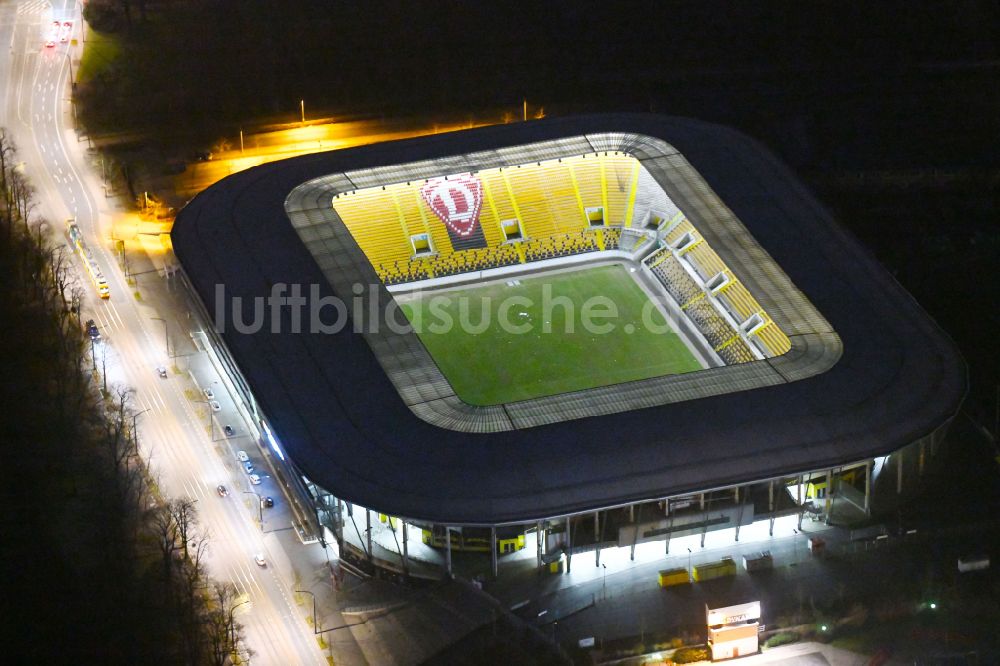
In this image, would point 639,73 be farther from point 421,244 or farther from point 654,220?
point 421,244

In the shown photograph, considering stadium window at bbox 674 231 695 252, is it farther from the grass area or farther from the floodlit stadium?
the grass area

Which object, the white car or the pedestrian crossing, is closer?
the white car

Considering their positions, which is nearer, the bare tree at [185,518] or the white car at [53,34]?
the bare tree at [185,518]

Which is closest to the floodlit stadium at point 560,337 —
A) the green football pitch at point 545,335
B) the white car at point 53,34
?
the green football pitch at point 545,335

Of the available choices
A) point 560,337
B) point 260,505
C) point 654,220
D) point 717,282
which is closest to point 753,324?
point 717,282

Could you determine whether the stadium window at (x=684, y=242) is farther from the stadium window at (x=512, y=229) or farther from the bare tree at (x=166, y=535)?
the bare tree at (x=166, y=535)

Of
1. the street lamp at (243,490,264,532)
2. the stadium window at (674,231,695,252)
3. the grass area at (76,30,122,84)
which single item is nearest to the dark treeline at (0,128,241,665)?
the street lamp at (243,490,264,532)
